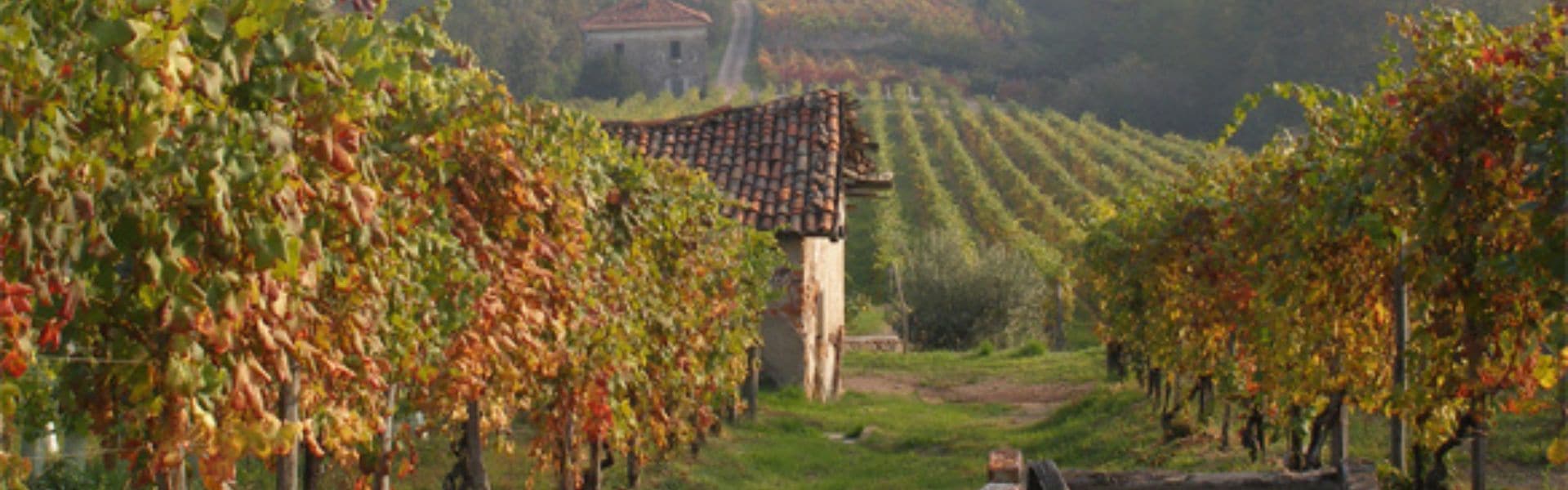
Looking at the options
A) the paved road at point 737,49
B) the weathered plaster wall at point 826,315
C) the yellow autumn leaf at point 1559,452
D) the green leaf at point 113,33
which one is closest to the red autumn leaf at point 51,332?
the green leaf at point 113,33

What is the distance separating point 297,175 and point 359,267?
961 mm

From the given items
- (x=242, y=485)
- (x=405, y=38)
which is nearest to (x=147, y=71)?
(x=405, y=38)

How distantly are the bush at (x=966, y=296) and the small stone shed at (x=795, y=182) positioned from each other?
20.6 ft

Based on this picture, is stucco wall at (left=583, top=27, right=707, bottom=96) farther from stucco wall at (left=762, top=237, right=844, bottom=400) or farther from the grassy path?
stucco wall at (left=762, top=237, right=844, bottom=400)

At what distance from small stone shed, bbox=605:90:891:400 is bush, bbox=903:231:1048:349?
247 inches

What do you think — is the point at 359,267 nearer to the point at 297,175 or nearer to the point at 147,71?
the point at 297,175

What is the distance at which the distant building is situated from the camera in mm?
77438

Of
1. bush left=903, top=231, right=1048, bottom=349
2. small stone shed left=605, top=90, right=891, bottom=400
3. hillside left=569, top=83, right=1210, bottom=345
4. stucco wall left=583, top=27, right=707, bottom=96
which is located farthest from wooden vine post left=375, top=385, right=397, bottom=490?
stucco wall left=583, top=27, right=707, bottom=96

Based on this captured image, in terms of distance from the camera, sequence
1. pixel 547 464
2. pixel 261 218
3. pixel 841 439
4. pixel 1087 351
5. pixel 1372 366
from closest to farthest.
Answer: pixel 261 218
pixel 1372 366
pixel 547 464
pixel 841 439
pixel 1087 351

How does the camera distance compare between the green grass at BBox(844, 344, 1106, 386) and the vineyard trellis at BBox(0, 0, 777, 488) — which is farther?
the green grass at BBox(844, 344, 1106, 386)

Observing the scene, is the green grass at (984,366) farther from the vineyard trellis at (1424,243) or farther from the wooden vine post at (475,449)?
the wooden vine post at (475,449)

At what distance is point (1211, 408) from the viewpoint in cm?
1184

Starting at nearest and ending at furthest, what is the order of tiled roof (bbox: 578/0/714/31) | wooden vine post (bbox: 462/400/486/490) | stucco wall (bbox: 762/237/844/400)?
wooden vine post (bbox: 462/400/486/490)
stucco wall (bbox: 762/237/844/400)
tiled roof (bbox: 578/0/714/31)

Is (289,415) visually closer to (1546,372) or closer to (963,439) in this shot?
(1546,372)
